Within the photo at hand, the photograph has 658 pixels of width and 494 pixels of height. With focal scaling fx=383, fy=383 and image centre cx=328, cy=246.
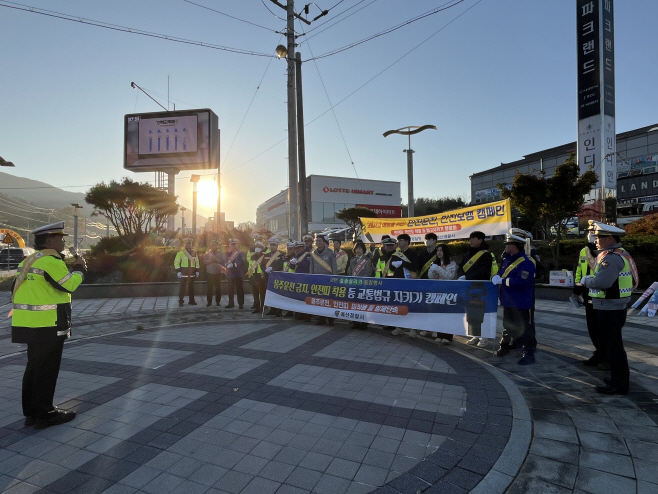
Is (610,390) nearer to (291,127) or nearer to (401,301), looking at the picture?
(401,301)

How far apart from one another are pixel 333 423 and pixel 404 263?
167 inches

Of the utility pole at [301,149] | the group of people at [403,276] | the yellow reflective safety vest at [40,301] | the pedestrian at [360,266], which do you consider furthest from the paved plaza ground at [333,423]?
the utility pole at [301,149]

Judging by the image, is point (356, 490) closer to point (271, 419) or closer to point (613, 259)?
point (271, 419)

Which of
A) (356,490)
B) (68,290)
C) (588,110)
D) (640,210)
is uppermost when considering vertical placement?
(588,110)

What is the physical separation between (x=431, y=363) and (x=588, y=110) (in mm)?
14548

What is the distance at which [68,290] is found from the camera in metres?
3.71

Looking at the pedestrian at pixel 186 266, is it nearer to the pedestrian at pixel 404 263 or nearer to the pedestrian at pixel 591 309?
the pedestrian at pixel 404 263

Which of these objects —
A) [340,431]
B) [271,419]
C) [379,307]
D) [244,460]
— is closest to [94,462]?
[244,460]

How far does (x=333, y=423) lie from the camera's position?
366cm

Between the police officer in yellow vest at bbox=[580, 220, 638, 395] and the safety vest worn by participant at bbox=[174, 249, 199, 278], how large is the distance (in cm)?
1004

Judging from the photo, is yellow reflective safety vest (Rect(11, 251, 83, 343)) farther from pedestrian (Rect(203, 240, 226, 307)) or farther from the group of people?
pedestrian (Rect(203, 240, 226, 307))

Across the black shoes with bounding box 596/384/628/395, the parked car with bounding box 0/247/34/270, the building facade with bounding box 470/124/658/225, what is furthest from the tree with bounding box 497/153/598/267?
the parked car with bounding box 0/247/34/270

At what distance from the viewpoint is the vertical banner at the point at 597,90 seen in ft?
47.8

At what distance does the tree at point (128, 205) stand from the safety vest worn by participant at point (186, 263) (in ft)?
35.7
